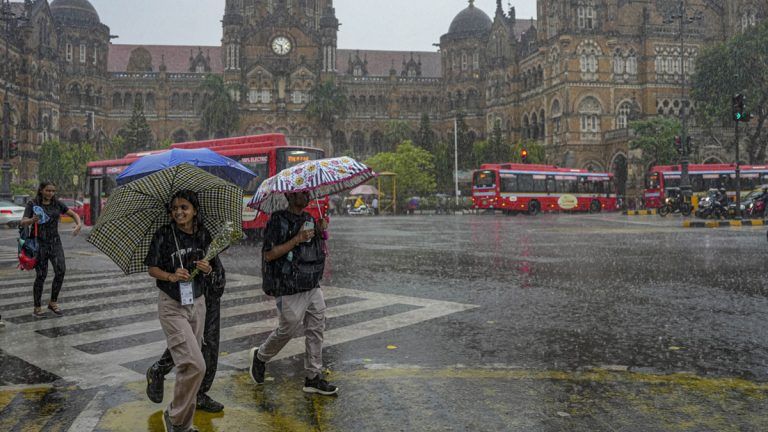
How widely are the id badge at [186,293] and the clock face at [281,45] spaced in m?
68.9

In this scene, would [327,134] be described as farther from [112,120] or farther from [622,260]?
[622,260]

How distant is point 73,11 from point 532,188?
5669cm

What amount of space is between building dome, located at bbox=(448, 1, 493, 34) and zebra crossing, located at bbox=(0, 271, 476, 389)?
6995cm

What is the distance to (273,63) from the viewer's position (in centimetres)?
6944

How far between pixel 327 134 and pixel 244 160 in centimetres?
4930

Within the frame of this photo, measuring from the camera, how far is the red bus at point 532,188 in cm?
3912

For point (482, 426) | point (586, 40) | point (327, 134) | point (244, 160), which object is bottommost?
point (482, 426)

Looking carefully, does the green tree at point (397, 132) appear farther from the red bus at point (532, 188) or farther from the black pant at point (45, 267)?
the black pant at point (45, 267)

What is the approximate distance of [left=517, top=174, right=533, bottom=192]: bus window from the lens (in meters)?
39.5

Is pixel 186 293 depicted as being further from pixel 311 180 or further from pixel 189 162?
pixel 189 162

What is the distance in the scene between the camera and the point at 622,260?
43.5 ft

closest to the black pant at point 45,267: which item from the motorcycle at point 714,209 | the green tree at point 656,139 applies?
the motorcycle at point 714,209

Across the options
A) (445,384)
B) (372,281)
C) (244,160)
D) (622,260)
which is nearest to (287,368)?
(445,384)

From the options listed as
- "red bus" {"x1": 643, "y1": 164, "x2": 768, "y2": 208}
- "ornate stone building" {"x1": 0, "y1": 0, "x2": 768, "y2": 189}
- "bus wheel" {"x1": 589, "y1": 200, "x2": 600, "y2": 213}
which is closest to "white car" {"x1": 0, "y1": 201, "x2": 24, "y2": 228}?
"ornate stone building" {"x1": 0, "y1": 0, "x2": 768, "y2": 189}
